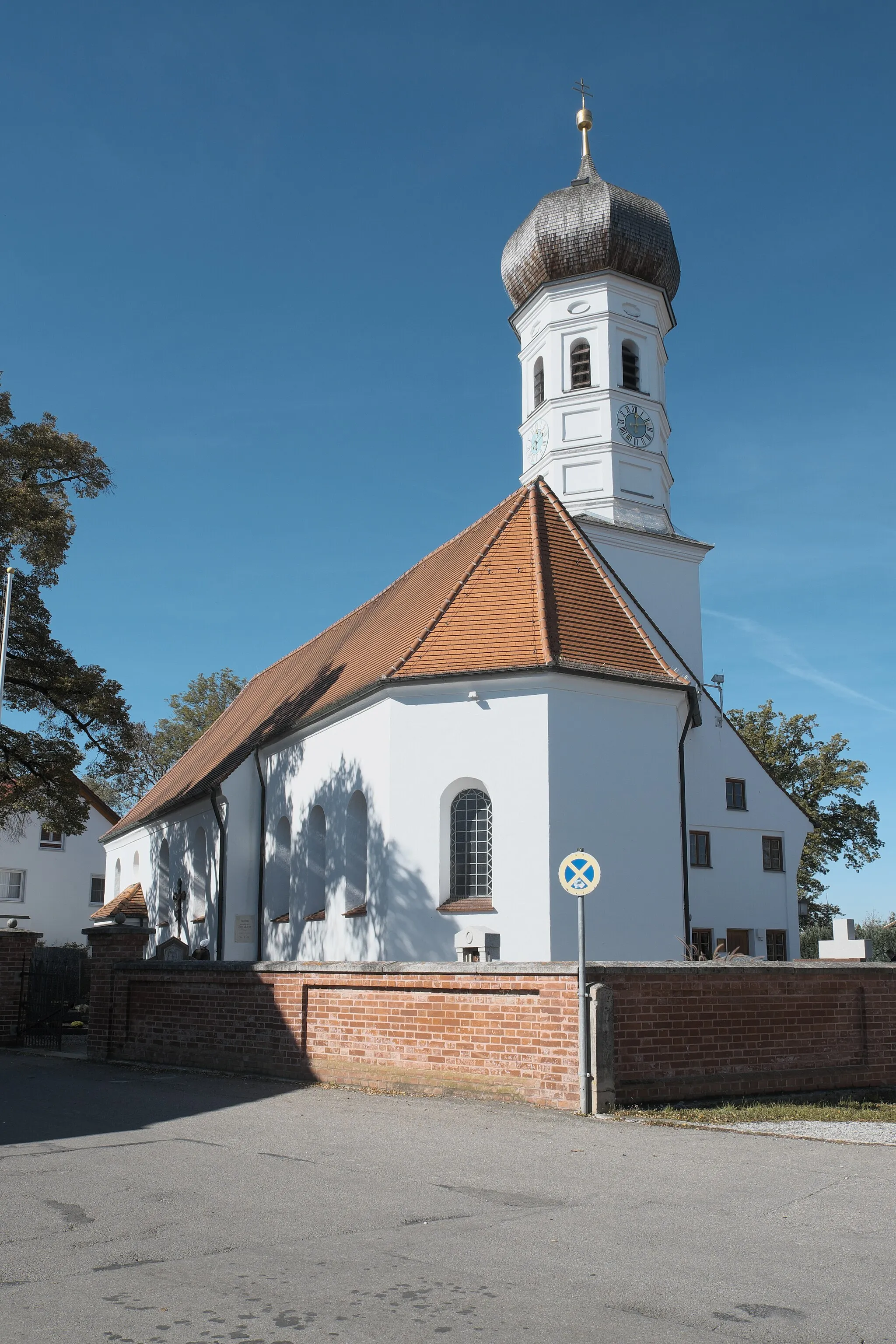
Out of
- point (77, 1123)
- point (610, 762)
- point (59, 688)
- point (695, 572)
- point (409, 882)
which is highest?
point (695, 572)

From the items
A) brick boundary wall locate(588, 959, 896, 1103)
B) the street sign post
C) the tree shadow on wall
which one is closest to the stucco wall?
the tree shadow on wall

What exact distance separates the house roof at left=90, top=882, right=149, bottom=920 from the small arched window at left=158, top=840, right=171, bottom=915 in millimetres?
479

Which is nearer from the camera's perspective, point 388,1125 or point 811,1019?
point 388,1125

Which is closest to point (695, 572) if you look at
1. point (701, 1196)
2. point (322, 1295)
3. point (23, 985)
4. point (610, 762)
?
point (610, 762)

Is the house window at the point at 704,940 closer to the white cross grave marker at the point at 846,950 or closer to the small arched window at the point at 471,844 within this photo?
the small arched window at the point at 471,844

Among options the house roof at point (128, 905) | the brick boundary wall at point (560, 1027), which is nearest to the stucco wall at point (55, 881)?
the house roof at point (128, 905)

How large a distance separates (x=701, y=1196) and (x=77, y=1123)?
574 cm

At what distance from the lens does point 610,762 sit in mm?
17297

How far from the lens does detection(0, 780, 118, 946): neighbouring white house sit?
3953 cm

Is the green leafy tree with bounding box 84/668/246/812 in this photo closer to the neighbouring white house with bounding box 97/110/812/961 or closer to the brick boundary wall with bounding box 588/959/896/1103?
the neighbouring white house with bounding box 97/110/812/961

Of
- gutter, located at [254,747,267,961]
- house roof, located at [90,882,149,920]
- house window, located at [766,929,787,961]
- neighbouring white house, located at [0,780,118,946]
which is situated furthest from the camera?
neighbouring white house, located at [0,780,118,946]

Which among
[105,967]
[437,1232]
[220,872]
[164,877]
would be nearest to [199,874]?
[220,872]

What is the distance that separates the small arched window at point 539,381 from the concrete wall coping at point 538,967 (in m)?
17.1

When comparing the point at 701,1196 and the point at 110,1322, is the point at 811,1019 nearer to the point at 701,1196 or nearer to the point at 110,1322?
the point at 701,1196
